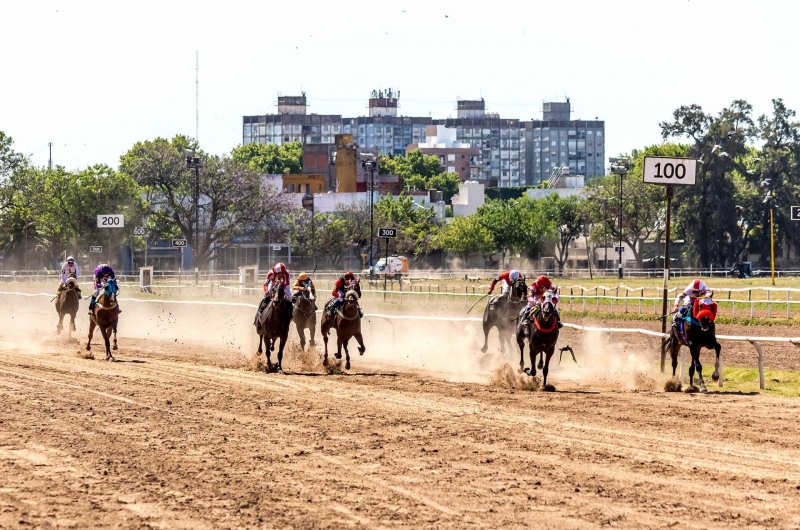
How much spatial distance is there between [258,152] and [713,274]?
11961 centimetres

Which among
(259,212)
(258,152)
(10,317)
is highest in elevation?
(258,152)

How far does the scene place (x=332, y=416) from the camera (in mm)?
14430

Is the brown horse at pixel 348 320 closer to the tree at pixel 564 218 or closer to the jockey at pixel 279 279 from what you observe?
the jockey at pixel 279 279

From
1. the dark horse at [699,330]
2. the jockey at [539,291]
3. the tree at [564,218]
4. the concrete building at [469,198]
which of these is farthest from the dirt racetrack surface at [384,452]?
the concrete building at [469,198]

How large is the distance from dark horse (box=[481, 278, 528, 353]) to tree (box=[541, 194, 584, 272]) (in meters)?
77.4

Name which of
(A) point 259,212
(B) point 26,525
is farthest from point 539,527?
(A) point 259,212

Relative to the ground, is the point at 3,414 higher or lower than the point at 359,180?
lower

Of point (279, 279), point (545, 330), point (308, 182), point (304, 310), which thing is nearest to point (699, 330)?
point (545, 330)

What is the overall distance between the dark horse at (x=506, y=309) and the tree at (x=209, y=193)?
2434 inches

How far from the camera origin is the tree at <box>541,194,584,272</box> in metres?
100

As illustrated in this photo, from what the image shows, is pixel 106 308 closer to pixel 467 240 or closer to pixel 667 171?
pixel 667 171

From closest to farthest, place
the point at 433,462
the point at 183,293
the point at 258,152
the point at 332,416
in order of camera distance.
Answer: the point at 433,462
the point at 332,416
the point at 183,293
the point at 258,152

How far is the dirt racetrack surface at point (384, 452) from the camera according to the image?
9203 mm

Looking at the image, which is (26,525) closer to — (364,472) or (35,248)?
(364,472)
